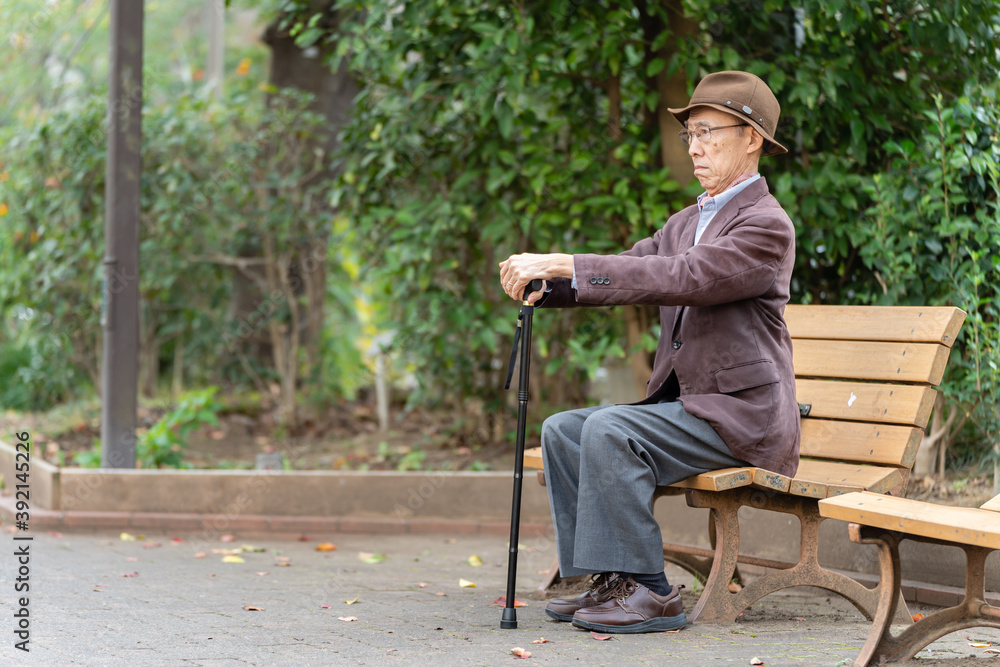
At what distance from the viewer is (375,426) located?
788 centimetres

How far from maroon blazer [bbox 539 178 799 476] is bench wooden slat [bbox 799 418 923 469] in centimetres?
35

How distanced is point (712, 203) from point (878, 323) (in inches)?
34.7

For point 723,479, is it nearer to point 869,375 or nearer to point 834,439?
point 834,439

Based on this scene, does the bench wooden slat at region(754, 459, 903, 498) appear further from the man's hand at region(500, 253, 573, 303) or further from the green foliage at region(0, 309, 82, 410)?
the green foliage at region(0, 309, 82, 410)

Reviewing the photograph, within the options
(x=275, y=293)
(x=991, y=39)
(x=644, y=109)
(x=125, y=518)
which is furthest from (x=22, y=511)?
(x=991, y=39)

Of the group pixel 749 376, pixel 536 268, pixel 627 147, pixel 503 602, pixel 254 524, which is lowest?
pixel 254 524

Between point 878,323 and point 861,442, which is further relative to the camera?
point 878,323

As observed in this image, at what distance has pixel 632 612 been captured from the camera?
3209 millimetres

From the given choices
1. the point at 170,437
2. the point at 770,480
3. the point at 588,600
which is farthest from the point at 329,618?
the point at 170,437

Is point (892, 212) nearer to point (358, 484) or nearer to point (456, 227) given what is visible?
point (456, 227)

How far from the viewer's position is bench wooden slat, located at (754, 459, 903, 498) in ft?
10.8

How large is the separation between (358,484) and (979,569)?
3.49 m

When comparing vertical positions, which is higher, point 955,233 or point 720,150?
point 720,150

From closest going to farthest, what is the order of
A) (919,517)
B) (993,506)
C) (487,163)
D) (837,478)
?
(919,517) < (993,506) < (837,478) < (487,163)
